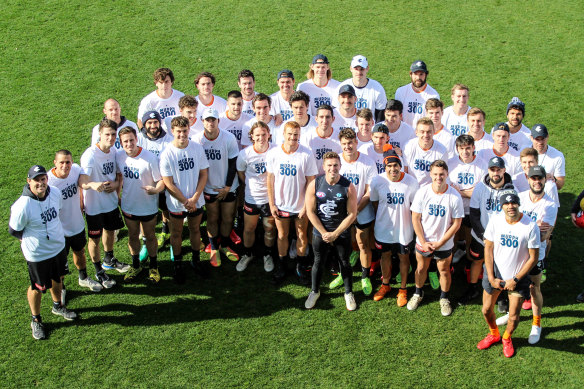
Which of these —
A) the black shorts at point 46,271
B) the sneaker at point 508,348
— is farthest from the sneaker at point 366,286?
the black shorts at point 46,271

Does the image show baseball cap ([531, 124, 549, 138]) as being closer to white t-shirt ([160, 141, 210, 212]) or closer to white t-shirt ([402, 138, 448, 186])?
white t-shirt ([402, 138, 448, 186])

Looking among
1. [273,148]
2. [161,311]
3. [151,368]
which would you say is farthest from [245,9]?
[151,368]

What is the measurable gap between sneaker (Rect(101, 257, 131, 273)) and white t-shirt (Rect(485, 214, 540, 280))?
474cm

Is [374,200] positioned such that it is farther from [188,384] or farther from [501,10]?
[501,10]

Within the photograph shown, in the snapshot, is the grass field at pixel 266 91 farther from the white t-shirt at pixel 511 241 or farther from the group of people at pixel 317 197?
the white t-shirt at pixel 511 241

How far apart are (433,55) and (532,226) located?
743cm

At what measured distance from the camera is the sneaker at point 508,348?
6979mm

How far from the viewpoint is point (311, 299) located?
780 cm

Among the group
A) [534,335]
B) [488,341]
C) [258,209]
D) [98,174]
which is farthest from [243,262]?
[534,335]

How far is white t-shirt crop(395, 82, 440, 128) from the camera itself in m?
9.38

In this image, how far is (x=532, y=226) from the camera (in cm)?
650

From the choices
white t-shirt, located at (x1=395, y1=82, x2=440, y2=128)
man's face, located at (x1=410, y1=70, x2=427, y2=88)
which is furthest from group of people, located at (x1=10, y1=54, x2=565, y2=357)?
man's face, located at (x1=410, y1=70, x2=427, y2=88)

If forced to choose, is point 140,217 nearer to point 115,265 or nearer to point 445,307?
point 115,265

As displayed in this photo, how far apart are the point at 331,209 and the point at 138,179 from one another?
2428 mm
